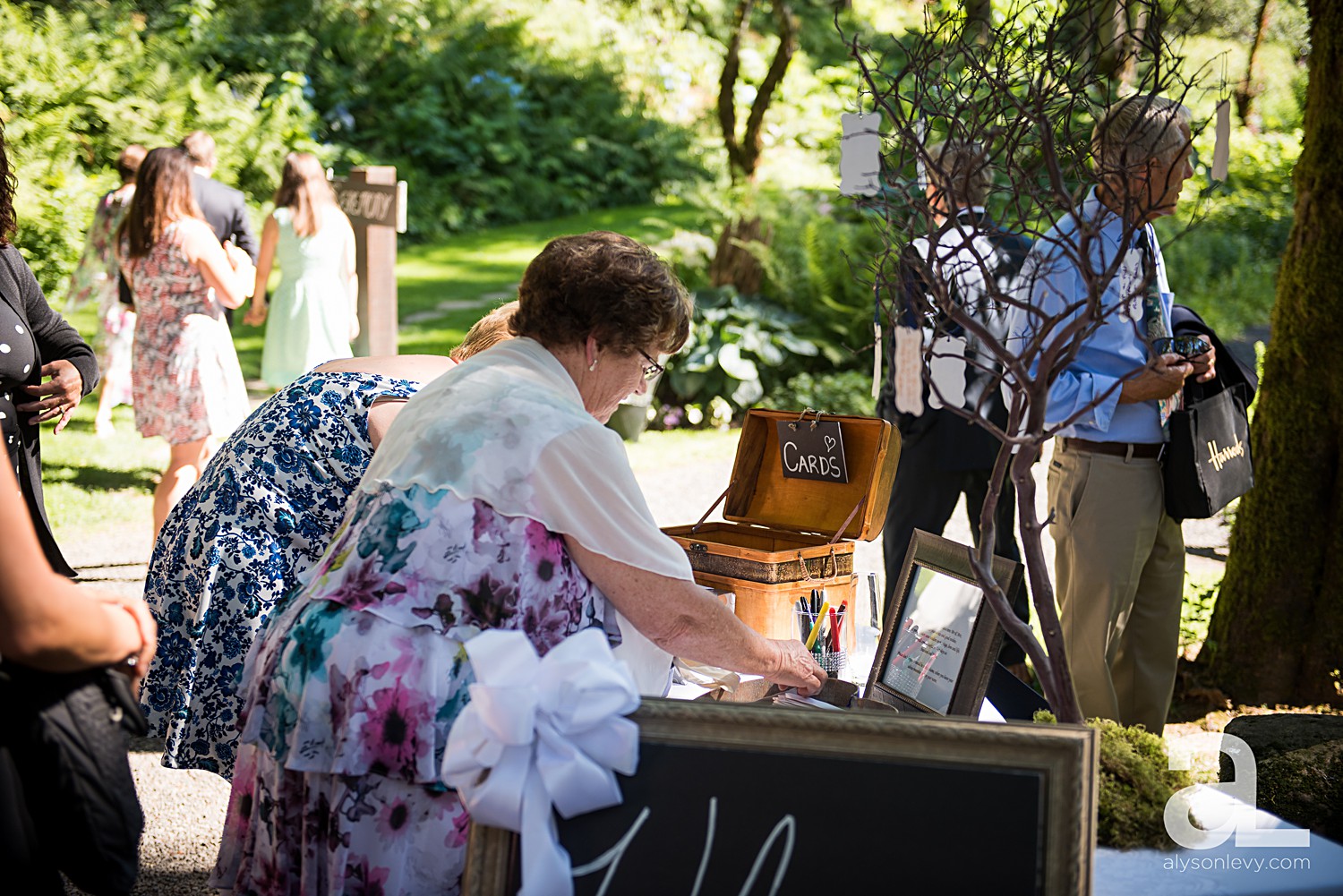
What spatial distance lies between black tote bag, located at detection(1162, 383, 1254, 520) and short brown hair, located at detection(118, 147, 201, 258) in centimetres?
443

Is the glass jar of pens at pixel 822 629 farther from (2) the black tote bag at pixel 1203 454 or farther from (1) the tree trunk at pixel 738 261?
(1) the tree trunk at pixel 738 261

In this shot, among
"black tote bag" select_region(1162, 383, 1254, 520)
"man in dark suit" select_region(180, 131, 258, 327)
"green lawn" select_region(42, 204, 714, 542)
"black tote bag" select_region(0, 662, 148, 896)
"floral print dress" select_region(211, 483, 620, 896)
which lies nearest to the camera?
"black tote bag" select_region(0, 662, 148, 896)

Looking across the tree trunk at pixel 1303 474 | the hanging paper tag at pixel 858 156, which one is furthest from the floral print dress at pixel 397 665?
the tree trunk at pixel 1303 474

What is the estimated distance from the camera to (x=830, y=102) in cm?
1413

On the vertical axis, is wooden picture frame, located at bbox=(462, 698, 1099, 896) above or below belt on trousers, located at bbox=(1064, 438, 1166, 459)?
below

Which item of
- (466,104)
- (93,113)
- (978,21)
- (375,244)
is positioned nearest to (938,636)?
(978,21)

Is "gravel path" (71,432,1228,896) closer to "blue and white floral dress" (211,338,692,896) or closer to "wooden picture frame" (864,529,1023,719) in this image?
"wooden picture frame" (864,529,1023,719)

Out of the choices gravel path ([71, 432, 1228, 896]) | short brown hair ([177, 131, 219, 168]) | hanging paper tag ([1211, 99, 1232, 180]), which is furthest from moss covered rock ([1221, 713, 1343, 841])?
short brown hair ([177, 131, 219, 168])

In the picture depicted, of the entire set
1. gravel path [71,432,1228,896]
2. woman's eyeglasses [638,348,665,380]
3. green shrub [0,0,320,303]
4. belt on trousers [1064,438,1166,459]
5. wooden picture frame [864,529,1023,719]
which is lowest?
gravel path [71,432,1228,896]

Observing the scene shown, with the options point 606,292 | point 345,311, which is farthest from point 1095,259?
point 345,311

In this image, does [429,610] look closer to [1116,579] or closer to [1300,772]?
[1300,772]

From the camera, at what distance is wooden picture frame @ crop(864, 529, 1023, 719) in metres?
1.95

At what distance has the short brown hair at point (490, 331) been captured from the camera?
8.38 ft

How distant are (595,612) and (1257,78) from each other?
18.8m
